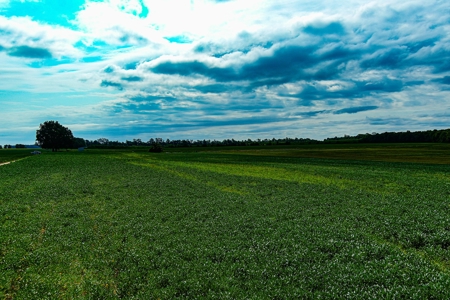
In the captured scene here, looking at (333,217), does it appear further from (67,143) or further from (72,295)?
(67,143)

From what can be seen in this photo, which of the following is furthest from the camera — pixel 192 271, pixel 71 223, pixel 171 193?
pixel 171 193

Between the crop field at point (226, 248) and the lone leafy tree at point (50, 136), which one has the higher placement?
the lone leafy tree at point (50, 136)

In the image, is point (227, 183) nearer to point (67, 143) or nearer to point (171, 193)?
point (171, 193)

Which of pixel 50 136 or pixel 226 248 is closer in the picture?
pixel 226 248

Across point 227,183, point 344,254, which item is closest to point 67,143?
A: point 227,183

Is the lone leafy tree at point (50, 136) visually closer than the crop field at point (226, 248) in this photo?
No

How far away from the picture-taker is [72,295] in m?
11.1

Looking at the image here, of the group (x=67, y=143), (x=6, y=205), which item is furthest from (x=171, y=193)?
(x=67, y=143)

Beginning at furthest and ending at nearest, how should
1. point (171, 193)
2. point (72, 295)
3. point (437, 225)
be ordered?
1. point (171, 193)
2. point (437, 225)
3. point (72, 295)

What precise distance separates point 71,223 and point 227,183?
2362cm

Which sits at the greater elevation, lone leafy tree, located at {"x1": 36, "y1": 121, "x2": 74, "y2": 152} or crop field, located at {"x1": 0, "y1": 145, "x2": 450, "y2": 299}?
lone leafy tree, located at {"x1": 36, "y1": 121, "x2": 74, "y2": 152}

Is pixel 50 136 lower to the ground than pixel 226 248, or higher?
higher

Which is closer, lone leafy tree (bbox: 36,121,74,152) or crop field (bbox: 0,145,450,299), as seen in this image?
crop field (bbox: 0,145,450,299)

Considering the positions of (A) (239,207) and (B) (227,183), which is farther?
(B) (227,183)
